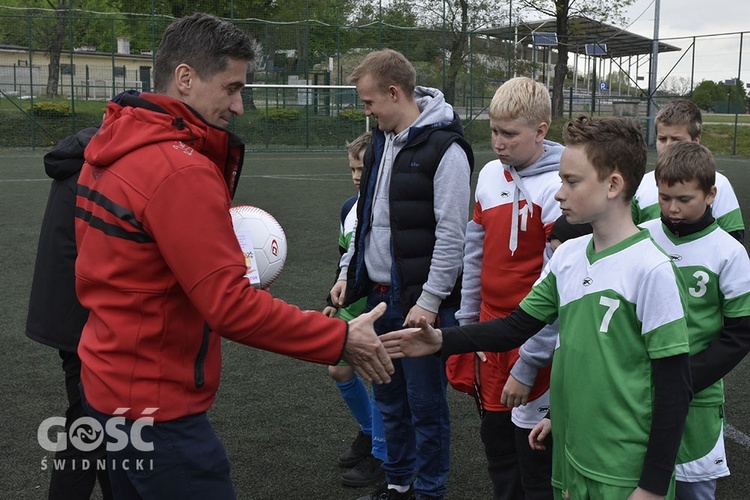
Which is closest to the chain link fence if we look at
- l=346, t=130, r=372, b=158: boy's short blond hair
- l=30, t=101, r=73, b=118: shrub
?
l=30, t=101, r=73, b=118: shrub

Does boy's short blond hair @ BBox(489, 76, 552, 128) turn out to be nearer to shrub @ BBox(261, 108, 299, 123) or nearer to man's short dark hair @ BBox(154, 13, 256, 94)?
man's short dark hair @ BBox(154, 13, 256, 94)

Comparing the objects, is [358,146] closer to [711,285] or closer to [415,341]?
[415,341]

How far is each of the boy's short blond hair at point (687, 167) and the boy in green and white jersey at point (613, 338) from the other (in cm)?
57

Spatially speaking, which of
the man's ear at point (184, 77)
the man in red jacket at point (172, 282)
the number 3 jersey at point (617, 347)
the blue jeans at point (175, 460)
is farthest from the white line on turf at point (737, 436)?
the man's ear at point (184, 77)

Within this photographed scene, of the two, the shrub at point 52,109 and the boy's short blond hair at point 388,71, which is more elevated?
the shrub at point 52,109

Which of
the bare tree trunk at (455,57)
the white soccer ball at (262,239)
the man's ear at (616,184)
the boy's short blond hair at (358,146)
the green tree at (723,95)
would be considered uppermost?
the bare tree trunk at (455,57)

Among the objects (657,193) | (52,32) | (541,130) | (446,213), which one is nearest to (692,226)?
(657,193)

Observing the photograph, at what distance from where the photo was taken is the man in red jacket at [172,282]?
6.94 feet

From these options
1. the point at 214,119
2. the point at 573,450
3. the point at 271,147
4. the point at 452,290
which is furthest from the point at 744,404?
the point at 271,147

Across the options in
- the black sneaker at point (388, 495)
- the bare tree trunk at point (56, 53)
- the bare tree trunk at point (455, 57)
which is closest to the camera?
the black sneaker at point (388, 495)

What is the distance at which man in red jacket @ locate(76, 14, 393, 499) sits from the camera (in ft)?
6.94

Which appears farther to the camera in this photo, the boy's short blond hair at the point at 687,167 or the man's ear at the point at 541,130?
the man's ear at the point at 541,130

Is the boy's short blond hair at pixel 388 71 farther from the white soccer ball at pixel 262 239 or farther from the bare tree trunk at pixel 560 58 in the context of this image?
the bare tree trunk at pixel 560 58

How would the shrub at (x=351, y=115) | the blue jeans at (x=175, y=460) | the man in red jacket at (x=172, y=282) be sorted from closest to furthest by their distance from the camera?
the man in red jacket at (x=172, y=282), the blue jeans at (x=175, y=460), the shrub at (x=351, y=115)
